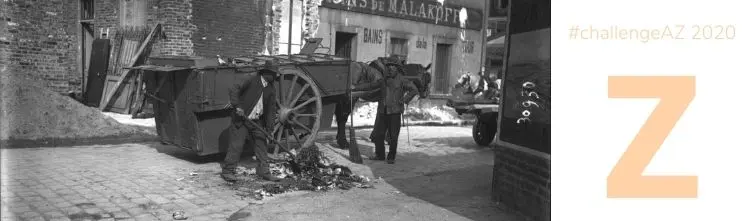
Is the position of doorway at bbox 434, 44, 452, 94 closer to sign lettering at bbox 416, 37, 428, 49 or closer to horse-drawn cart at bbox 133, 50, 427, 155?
sign lettering at bbox 416, 37, 428, 49

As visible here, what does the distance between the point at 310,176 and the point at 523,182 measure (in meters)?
2.80

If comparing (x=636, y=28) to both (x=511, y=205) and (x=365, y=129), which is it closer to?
(x=511, y=205)

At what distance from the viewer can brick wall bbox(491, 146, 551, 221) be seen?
5.29 m

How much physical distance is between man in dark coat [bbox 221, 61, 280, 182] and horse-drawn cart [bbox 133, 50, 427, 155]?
0.84 feet

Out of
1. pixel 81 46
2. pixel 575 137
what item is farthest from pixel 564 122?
pixel 81 46

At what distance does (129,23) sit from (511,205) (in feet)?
35.2

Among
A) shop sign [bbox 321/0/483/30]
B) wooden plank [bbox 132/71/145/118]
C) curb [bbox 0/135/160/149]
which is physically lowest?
curb [bbox 0/135/160/149]

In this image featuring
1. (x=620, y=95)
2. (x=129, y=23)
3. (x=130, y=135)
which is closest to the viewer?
(x=620, y=95)

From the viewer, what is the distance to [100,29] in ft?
47.1

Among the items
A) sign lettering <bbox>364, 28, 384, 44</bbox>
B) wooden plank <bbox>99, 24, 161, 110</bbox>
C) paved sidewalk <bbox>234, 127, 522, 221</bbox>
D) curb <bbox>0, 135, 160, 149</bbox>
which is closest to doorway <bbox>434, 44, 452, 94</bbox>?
sign lettering <bbox>364, 28, 384, 44</bbox>

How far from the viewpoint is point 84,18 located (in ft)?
49.0

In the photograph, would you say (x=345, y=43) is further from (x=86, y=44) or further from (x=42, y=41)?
(x=42, y=41)

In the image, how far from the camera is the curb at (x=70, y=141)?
29.8 feet

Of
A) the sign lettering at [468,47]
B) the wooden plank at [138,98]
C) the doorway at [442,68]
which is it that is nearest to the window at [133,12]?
the wooden plank at [138,98]
